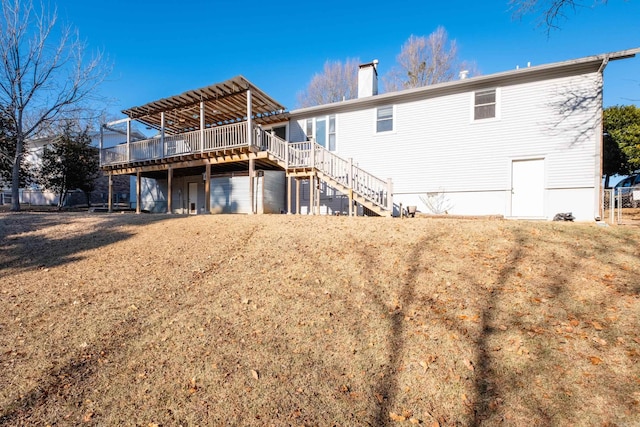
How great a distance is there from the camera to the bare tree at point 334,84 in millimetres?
26828

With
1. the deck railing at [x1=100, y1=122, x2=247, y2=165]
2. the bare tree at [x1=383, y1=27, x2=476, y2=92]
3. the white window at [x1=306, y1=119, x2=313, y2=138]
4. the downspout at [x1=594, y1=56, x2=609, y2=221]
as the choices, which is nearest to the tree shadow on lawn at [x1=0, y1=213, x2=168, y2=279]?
the deck railing at [x1=100, y1=122, x2=247, y2=165]

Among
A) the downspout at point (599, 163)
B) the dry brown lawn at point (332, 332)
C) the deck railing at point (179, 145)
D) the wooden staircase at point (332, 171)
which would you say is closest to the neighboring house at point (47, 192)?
the deck railing at point (179, 145)

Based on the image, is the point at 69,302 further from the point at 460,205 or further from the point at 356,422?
the point at 460,205

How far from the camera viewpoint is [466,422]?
97.7 inches

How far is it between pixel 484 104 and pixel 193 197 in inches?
561

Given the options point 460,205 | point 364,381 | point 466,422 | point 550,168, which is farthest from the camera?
point 460,205

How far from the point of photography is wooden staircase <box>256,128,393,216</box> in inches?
401

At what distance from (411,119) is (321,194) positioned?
184 inches

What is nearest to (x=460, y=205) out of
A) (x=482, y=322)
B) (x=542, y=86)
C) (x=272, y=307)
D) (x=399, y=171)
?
(x=399, y=171)

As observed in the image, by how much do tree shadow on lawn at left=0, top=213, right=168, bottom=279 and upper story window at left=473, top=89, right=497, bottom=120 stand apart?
37.5 ft

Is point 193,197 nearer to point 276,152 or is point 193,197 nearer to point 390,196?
point 276,152

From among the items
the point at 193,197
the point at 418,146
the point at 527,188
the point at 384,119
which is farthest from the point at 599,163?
the point at 193,197

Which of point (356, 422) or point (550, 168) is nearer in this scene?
point (356, 422)

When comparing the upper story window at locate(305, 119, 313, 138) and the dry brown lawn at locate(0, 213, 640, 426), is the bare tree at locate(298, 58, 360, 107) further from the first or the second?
the dry brown lawn at locate(0, 213, 640, 426)
